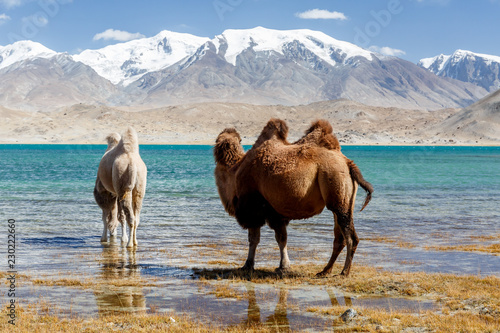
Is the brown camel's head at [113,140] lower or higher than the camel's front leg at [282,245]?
higher

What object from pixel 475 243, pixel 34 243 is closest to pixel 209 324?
pixel 34 243

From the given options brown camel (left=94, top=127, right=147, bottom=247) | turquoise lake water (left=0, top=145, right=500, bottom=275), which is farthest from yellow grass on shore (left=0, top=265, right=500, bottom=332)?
brown camel (left=94, top=127, right=147, bottom=247)

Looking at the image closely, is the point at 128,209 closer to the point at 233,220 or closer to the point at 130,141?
the point at 130,141

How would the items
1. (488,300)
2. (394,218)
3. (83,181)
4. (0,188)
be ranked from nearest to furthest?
(488,300) < (394,218) < (0,188) < (83,181)

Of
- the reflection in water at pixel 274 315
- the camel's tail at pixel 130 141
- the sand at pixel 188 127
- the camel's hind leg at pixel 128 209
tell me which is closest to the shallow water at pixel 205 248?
the reflection in water at pixel 274 315

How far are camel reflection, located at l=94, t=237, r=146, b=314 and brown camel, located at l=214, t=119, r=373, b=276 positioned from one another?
6.35 feet

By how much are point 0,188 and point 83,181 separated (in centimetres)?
650

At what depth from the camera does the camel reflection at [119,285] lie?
7684mm

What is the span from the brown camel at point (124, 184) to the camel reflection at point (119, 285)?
99 cm

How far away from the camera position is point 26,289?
28.2 feet

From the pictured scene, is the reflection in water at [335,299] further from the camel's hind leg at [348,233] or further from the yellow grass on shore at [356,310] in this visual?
the camel's hind leg at [348,233]

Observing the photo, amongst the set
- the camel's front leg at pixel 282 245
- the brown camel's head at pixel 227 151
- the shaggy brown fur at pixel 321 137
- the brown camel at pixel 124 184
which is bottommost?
the camel's front leg at pixel 282 245

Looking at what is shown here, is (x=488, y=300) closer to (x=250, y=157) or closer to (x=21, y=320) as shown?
(x=250, y=157)

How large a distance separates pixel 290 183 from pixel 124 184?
188 inches
